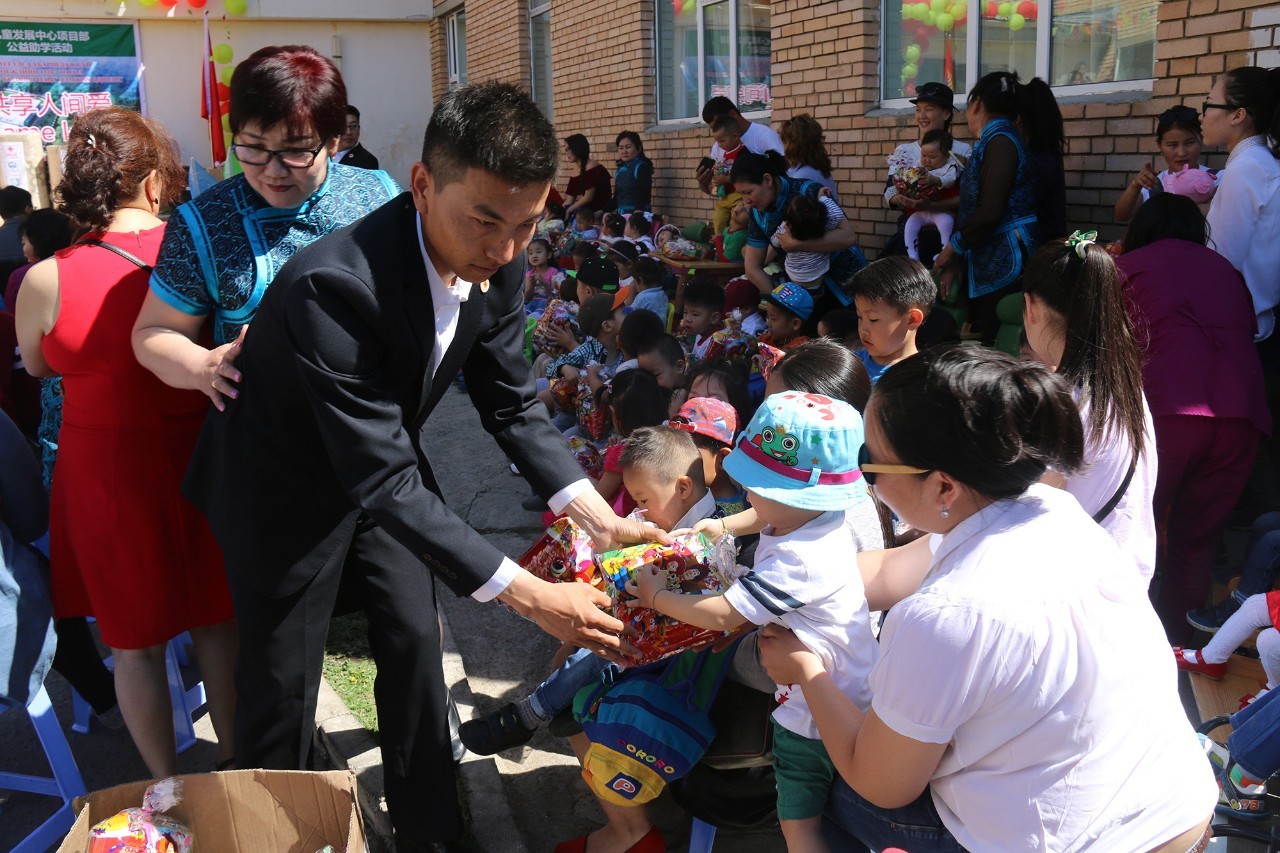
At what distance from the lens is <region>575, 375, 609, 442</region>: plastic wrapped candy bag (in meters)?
5.12

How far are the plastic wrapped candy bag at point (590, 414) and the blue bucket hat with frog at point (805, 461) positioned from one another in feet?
9.60

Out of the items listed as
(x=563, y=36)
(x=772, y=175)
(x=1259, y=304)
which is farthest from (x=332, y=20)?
(x=1259, y=304)

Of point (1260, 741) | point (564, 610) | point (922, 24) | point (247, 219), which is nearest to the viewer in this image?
point (564, 610)

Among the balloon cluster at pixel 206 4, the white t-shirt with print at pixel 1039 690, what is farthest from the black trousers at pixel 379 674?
the balloon cluster at pixel 206 4

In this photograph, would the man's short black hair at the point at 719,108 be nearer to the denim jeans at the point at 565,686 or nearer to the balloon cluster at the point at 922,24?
the balloon cluster at the point at 922,24

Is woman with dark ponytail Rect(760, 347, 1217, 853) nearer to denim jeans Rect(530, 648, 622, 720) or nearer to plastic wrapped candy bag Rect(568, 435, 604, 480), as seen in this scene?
denim jeans Rect(530, 648, 622, 720)

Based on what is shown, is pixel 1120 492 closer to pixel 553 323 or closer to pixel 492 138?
pixel 492 138

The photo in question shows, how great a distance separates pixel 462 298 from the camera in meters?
2.26

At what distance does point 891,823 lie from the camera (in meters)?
1.84

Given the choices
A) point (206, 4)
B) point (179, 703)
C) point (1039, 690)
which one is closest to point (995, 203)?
point (1039, 690)

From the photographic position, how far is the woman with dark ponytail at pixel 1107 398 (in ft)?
7.39

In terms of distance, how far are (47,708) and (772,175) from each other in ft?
15.3

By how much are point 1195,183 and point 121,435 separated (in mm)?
4238

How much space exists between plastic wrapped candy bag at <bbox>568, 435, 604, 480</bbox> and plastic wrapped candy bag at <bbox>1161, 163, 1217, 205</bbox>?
2812mm
